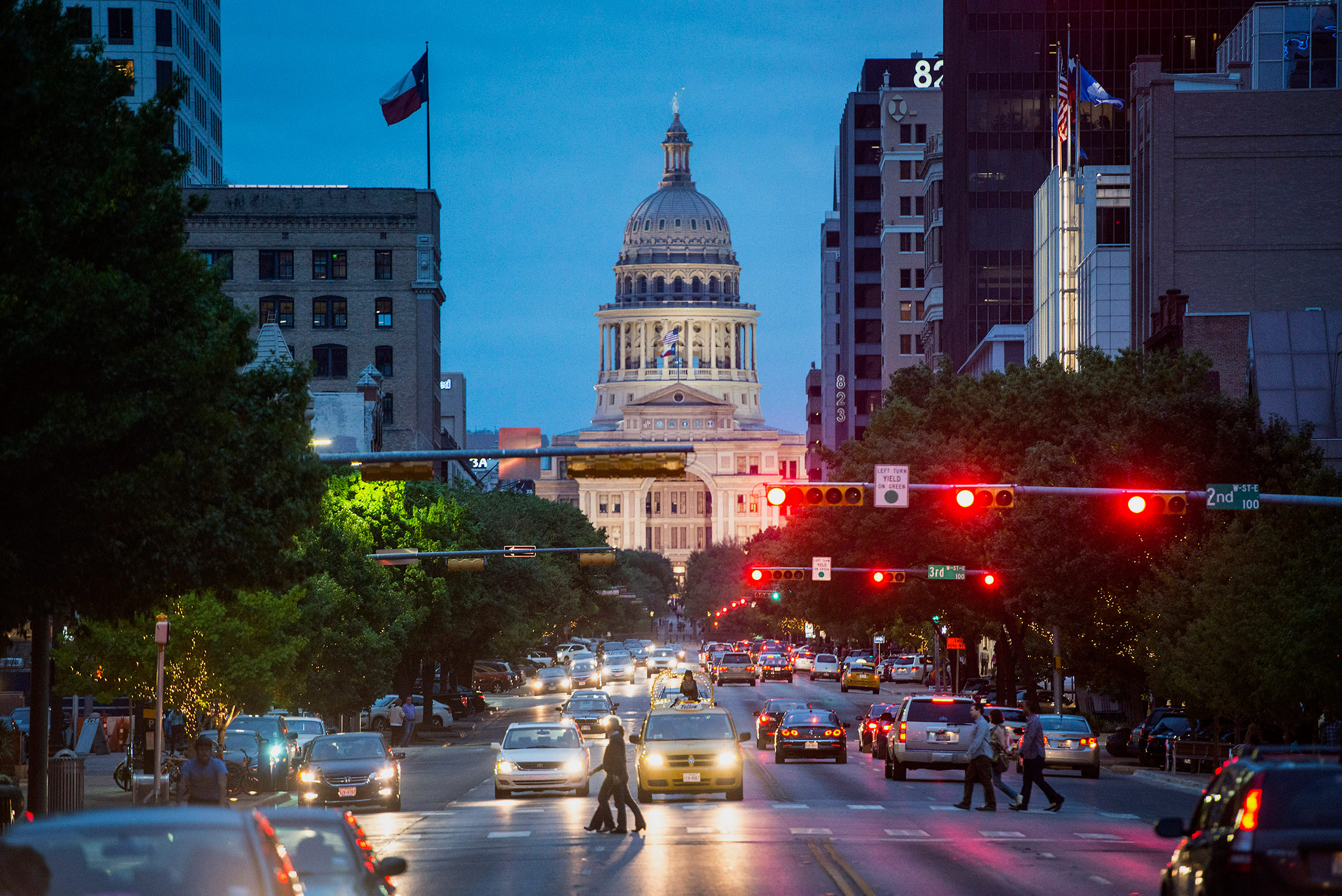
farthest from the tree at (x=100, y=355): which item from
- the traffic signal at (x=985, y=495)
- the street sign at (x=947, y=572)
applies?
the street sign at (x=947, y=572)

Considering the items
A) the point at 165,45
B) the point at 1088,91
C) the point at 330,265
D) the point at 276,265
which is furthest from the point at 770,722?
the point at 165,45

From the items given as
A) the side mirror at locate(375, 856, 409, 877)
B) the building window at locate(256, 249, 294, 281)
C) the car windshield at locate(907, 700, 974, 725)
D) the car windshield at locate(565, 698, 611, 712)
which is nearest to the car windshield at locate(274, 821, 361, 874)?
the side mirror at locate(375, 856, 409, 877)

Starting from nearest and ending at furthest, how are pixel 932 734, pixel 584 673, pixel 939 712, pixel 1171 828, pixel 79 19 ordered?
1. pixel 1171 828
2. pixel 79 19
3. pixel 939 712
4. pixel 932 734
5. pixel 584 673

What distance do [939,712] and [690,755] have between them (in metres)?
8.60

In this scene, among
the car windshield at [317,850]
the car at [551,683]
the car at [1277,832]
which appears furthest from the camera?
the car at [551,683]

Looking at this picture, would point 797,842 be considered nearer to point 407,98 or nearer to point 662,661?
point 407,98

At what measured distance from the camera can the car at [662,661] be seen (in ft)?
377

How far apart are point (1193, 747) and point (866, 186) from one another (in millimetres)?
132738

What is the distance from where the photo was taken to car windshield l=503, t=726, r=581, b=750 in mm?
36094

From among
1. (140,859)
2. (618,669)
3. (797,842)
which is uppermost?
(140,859)

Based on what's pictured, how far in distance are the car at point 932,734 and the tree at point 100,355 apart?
19.0m

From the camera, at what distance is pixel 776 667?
111 m

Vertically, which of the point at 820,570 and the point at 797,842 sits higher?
the point at 820,570

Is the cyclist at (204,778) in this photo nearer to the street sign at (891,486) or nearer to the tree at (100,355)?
the tree at (100,355)
